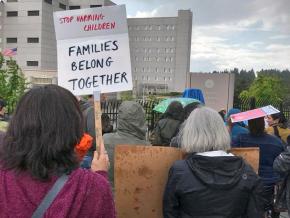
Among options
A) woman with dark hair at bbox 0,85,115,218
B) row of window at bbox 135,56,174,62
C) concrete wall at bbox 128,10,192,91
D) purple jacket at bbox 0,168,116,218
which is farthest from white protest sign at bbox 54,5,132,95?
row of window at bbox 135,56,174,62

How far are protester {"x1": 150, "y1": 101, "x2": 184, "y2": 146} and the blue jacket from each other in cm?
126

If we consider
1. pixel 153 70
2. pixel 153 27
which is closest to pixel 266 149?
pixel 153 70

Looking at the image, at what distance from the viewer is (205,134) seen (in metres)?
3.23

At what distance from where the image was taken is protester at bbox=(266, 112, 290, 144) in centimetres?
681

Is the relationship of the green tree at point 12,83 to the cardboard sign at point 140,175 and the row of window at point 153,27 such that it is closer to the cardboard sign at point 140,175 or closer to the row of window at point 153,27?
the cardboard sign at point 140,175

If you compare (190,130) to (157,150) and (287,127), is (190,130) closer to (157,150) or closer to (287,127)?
(157,150)

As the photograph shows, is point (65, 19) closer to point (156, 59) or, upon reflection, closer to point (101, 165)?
point (101, 165)

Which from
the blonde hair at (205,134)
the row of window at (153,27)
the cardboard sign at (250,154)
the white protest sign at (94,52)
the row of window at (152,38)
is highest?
the row of window at (153,27)

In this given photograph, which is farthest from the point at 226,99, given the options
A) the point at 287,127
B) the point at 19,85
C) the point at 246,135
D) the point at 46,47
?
the point at 46,47

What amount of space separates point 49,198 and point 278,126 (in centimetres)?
588

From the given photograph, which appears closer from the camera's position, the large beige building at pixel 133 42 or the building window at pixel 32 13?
the building window at pixel 32 13

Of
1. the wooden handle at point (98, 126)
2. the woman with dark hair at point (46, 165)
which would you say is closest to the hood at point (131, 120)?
the wooden handle at point (98, 126)

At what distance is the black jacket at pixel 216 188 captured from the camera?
307 centimetres

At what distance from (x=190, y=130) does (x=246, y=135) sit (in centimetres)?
204
